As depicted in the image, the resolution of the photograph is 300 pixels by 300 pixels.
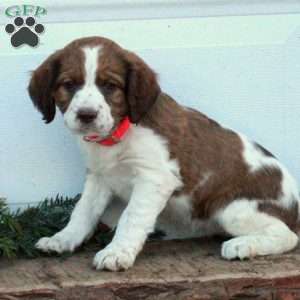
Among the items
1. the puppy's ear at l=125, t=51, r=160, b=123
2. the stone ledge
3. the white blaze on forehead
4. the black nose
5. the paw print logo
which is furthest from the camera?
the paw print logo

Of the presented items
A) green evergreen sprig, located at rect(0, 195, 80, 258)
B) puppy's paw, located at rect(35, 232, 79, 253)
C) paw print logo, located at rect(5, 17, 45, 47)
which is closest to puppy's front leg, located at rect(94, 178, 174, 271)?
puppy's paw, located at rect(35, 232, 79, 253)

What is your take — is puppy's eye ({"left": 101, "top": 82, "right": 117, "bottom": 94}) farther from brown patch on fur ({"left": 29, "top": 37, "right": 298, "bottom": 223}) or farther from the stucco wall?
the stucco wall

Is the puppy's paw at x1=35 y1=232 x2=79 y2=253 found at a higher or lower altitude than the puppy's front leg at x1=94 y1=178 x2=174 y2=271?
lower

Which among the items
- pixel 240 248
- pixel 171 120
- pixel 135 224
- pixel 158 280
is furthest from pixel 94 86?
pixel 240 248

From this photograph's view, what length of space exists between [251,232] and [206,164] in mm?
595

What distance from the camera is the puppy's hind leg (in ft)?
15.6

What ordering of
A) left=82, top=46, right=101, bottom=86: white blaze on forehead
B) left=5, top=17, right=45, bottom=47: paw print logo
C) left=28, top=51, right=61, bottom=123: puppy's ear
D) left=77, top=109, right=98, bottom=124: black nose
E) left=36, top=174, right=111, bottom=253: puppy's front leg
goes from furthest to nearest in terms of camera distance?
1. left=5, top=17, right=45, bottom=47: paw print logo
2. left=36, top=174, right=111, bottom=253: puppy's front leg
3. left=28, top=51, right=61, bottom=123: puppy's ear
4. left=82, top=46, right=101, bottom=86: white blaze on forehead
5. left=77, top=109, right=98, bottom=124: black nose

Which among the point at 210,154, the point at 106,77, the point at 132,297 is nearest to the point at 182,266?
the point at 132,297

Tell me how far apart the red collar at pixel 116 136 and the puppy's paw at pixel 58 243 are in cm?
71

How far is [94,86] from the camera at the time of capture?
14.9ft

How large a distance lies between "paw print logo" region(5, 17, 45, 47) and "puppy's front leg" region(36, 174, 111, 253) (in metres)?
1.30

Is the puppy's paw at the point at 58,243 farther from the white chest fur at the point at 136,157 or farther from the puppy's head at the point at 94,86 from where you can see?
the puppy's head at the point at 94,86

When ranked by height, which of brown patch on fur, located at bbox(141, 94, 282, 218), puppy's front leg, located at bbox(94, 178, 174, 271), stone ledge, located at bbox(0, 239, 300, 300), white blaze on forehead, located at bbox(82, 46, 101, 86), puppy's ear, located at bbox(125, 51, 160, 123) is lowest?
stone ledge, located at bbox(0, 239, 300, 300)

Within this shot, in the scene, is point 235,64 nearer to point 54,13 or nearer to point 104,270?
point 54,13
